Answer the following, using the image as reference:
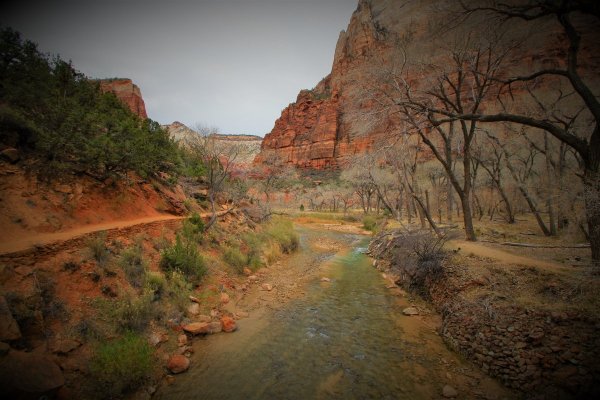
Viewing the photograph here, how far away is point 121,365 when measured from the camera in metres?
4.31

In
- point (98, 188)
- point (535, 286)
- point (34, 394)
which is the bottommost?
point (34, 394)

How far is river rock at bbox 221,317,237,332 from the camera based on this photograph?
6715mm

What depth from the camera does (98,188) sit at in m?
9.08

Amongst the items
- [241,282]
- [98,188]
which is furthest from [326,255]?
[98,188]

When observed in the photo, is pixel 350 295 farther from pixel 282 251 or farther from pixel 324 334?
pixel 282 251

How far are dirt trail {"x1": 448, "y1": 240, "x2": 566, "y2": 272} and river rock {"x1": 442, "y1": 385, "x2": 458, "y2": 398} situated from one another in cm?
446

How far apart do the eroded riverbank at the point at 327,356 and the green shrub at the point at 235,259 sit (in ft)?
5.53

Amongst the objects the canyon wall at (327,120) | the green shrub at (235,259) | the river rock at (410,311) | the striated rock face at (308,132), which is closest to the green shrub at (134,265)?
the green shrub at (235,259)

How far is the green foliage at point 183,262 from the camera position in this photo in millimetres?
7909

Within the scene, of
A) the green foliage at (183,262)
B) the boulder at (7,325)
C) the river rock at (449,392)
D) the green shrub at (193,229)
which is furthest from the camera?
the green shrub at (193,229)

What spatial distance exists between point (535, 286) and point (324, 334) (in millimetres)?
5314

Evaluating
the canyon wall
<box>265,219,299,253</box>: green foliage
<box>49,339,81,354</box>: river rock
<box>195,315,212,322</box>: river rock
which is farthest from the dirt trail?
the canyon wall

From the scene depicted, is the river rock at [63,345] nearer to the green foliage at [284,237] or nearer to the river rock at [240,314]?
the river rock at [240,314]

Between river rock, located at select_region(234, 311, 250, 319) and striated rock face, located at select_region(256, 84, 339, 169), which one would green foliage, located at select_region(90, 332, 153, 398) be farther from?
striated rock face, located at select_region(256, 84, 339, 169)
